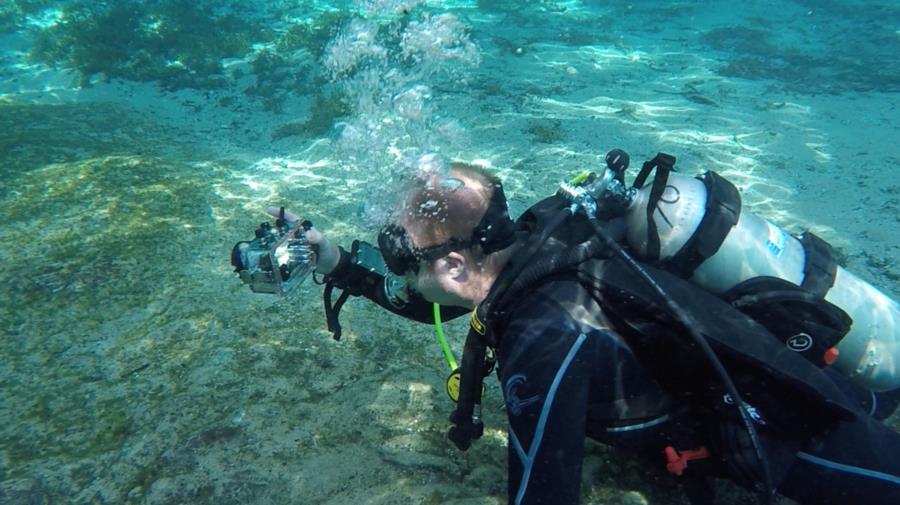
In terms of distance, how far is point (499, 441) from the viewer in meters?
2.77

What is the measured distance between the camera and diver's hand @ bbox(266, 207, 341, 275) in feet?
8.99

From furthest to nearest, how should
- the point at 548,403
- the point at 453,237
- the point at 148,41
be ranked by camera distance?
the point at 148,41 < the point at 453,237 < the point at 548,403

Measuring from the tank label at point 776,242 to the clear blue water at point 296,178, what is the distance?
4.24 ft

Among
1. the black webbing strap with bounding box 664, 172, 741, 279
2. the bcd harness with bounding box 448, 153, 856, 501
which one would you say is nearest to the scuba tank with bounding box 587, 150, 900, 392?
the black webbing strap with bounding box 664, 172, 741, 279

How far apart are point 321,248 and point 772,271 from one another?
237 cm

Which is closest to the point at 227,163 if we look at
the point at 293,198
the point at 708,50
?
the point at 293,198

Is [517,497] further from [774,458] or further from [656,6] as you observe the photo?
[656,6]

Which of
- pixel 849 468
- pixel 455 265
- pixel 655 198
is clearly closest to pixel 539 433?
pixel 455 265

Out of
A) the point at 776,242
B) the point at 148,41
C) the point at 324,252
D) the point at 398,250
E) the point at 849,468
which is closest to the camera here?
the point at 849,468

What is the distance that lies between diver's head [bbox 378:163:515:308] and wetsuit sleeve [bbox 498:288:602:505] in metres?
0.41

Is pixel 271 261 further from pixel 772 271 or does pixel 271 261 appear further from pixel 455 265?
pixel 772 271

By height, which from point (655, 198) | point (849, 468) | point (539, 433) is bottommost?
point (849, 468)

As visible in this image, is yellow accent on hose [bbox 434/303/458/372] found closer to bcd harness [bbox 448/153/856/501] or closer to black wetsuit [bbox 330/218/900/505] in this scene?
bcd harness [bbox 448/153/856/501]

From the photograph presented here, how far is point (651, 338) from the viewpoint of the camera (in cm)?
184
